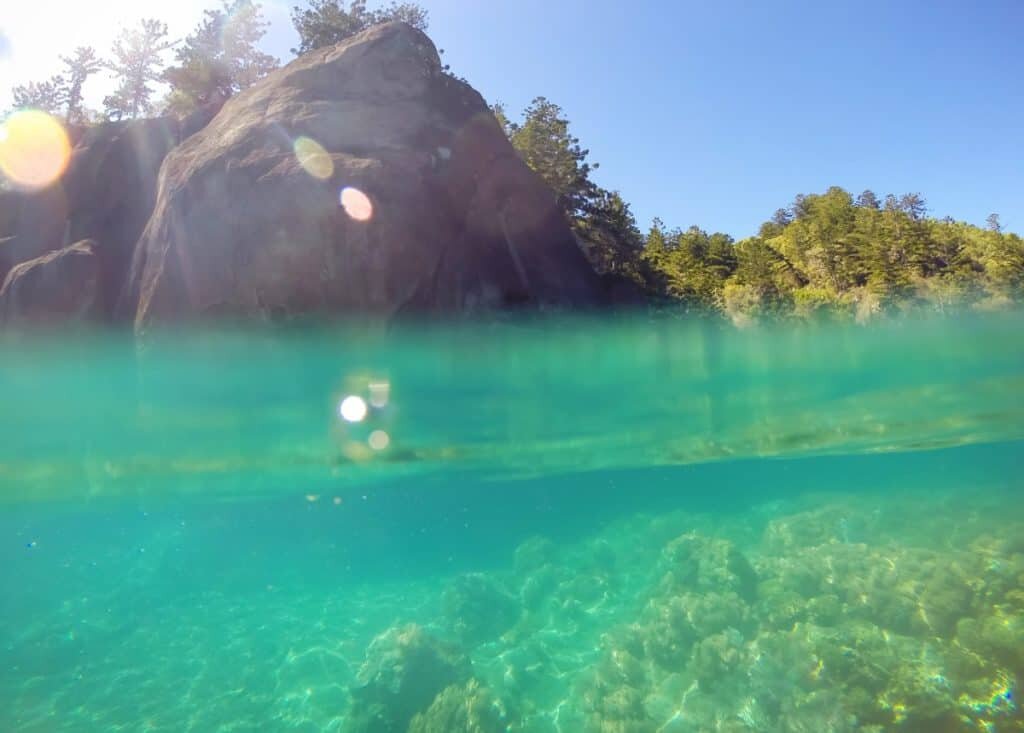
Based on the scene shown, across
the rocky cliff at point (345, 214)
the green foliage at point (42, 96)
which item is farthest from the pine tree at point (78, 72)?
the rocky cliff at point (345, 214)

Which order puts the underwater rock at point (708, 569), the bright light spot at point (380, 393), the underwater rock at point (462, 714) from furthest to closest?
the bright light spot at point (380, 393)
the underwater rock at point (708, 569)
the underwater rock at point (462, 714)

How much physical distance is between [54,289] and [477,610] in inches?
582

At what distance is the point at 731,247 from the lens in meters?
27.9

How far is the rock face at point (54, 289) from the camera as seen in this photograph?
14.6 meters

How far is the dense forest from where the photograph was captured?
1656cm

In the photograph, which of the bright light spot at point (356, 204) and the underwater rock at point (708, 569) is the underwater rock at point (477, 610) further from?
the bright light spot at point (356, 204)

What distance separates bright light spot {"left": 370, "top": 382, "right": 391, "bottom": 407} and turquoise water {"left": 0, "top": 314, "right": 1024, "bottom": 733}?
0.13 meters

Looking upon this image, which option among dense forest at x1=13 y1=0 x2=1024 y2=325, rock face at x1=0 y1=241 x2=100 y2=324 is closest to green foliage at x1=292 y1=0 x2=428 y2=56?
dense forest at x1=13 y1=0 x2=1024 y2=325

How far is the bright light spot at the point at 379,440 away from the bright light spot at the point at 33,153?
50.7 feet

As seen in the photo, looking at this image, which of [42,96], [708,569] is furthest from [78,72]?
[708,569]

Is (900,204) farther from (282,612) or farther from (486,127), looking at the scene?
(282,612)

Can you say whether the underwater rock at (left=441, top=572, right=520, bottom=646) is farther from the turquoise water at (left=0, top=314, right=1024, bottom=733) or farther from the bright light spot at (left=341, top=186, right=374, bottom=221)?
the bright light spot at (left=341, top=186, right=374, bottom=221)

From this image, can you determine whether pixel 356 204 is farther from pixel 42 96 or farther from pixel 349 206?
pixel 42 96

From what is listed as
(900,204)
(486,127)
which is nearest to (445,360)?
(486,127)
